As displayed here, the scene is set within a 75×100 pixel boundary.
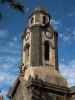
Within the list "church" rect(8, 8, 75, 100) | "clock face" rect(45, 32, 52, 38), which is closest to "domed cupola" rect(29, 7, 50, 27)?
"church" rect(8, 8, 75, 100)

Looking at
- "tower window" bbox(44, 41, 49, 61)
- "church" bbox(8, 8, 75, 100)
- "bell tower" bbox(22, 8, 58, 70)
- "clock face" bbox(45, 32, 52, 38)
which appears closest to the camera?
"church" bbox(8, 8, 75, 100)

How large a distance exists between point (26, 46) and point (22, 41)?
5.37 feet

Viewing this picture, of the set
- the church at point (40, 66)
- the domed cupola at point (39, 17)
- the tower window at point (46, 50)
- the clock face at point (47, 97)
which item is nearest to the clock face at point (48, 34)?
the church at point (40, 66)

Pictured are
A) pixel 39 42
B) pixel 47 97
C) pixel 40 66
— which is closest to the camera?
pixel 47 97

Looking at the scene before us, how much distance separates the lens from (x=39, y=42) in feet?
106

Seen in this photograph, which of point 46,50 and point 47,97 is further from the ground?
point 46,50

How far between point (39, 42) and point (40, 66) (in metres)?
2.93

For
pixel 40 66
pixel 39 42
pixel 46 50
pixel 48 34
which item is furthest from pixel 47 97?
pixel 48 34

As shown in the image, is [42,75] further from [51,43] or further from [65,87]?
[51,43]

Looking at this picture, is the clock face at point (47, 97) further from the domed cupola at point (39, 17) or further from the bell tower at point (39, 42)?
the domed cupola at point (39, 17)

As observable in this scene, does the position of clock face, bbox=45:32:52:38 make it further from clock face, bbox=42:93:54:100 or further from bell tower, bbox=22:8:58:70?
clock face, bbox=42:93:54:100

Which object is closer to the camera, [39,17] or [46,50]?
[46,50]

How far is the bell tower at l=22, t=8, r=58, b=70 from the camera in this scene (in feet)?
104

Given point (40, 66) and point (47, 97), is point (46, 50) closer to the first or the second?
point (40, 66)
